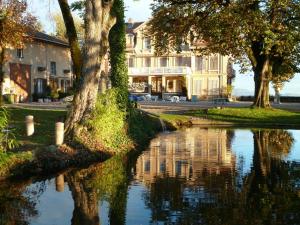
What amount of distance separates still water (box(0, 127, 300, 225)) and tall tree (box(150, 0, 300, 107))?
14.9 meters

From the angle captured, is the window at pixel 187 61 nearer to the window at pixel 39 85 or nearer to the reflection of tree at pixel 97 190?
the window at pixel 39 85

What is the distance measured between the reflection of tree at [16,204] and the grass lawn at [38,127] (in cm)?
513

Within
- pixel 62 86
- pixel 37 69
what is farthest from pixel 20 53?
pixel 62 86

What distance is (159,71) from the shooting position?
68.4 meters

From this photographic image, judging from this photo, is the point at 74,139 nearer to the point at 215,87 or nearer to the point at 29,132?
the point at 29,132

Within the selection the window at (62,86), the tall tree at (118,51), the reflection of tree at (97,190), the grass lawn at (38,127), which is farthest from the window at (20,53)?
the reflection of tree at (97,190)

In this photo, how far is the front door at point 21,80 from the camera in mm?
49906

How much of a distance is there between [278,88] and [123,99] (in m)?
41.2

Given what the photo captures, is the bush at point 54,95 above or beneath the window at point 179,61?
beneath

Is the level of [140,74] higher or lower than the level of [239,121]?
higher

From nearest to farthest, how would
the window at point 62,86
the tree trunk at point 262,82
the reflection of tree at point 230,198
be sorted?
1. the reflection of tree at point 230,198
2. the tree trunk at point 262,82
3. the window at point 62,86

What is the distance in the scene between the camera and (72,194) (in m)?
11.2

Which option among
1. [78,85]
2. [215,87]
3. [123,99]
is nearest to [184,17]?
[123,99]

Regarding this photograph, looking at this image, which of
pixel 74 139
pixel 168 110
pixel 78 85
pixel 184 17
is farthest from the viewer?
pixel 168 110
